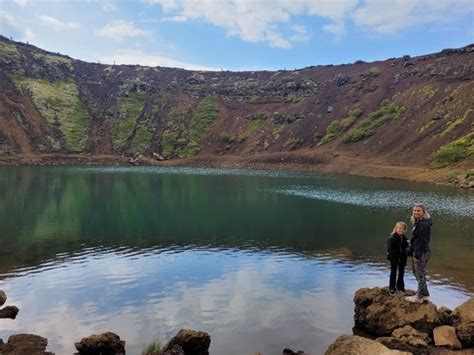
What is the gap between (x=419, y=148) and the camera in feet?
326

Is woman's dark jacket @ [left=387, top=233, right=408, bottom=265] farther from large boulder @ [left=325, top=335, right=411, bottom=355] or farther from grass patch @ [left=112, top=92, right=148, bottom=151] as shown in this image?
grass patch @ [left=112, top=92, right=148, bottom=151]

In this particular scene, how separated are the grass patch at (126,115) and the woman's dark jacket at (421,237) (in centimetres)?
13485

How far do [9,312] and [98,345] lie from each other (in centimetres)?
605

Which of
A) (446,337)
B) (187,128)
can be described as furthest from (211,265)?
(187,128)

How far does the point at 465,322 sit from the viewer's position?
620 inches

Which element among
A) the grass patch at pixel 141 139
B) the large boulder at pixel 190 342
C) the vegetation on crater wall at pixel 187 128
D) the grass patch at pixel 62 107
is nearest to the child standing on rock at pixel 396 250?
the large boulder at pixel 190 342

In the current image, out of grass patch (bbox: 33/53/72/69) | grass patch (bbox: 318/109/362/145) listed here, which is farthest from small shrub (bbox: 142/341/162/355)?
grass patch (bbox: 33/53/72/69)

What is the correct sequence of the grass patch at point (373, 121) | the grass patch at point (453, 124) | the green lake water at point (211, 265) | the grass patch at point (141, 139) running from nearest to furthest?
the green lake water at point (211, 265) < the grass patch at point (453, 124) < the grass patch at point (373, 121) < the grass patch at point (141, 139)

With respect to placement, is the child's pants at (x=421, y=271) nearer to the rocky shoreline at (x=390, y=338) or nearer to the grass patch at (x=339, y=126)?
the rocky shoreline at (x=390, y=338)

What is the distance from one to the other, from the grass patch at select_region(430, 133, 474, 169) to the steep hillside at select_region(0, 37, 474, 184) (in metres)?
0.22

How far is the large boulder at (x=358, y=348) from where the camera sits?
13.3 m

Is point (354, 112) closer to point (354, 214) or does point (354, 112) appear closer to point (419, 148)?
point (419, 148)

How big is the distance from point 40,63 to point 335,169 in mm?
117493

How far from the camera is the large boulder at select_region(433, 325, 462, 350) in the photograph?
15.3 meters
